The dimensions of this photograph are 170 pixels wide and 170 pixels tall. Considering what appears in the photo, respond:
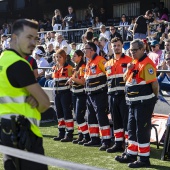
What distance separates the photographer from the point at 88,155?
8766 mm

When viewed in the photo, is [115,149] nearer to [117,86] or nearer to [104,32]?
[117,86]

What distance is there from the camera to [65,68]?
34.0 feet

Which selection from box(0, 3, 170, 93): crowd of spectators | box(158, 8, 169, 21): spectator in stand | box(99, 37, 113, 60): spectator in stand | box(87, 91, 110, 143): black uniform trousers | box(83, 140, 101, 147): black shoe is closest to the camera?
box(87, 91, 110, 143): black uniform trousers

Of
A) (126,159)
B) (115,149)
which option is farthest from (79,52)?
(126,159)

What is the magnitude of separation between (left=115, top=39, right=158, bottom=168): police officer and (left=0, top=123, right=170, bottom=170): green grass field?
28 centimetres

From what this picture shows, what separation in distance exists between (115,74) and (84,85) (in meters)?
1.28

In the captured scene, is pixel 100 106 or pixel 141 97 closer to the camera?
pixel 141 97

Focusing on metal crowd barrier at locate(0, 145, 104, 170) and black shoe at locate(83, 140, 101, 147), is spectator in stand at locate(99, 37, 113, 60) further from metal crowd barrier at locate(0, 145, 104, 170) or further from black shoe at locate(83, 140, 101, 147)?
metal crowd barrier at locate(0, 145, 104, 170)

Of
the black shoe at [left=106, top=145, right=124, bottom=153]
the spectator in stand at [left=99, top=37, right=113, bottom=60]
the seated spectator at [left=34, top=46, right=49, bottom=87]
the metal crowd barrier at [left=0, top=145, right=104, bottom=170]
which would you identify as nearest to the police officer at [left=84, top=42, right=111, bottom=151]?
the black shoe at [left=106, top=145, right=124, bottom=153]

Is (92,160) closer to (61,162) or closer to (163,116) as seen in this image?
(163,116)

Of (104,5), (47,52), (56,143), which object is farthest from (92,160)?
(104,5)

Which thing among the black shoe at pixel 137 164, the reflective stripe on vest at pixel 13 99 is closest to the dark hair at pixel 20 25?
the reflective stripe on vest at pixel 13 99

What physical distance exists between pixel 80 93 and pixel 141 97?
252 centimetres

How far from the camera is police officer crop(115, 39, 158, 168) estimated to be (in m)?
7.60
